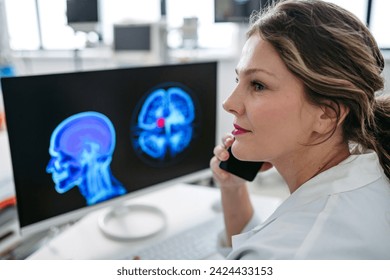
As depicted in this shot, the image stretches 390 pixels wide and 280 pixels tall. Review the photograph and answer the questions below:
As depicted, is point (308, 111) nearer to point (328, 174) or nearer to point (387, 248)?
point (328, 174)

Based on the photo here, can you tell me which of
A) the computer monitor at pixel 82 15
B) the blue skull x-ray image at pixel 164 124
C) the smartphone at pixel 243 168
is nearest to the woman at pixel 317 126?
the smartphone at pixel 243 168

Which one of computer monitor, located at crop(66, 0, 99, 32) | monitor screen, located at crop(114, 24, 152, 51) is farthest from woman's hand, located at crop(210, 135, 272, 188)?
monitor screen, located at crop(114, 24, 152, 51)

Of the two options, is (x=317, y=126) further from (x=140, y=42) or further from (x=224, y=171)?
(x=140, y=42)

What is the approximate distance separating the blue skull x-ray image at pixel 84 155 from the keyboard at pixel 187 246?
0.22 meters

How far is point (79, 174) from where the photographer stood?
1.00 meters

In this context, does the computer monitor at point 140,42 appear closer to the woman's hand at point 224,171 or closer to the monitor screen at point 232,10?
the monitor screen at point 232,10

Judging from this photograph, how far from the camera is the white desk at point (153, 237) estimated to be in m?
1.01

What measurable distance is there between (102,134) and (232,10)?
106cm

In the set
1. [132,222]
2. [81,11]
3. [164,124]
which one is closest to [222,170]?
[164,124]

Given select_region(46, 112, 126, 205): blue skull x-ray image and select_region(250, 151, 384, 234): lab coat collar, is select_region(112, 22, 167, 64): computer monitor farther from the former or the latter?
select_region(250, 151, 384, 234): lab coat collar

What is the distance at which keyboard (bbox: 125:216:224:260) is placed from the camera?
39.2 inches

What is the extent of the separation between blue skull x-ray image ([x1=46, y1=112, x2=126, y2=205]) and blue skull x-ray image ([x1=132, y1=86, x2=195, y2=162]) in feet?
0.35
